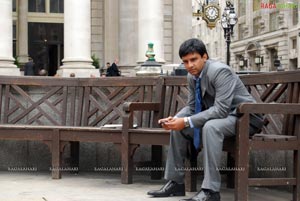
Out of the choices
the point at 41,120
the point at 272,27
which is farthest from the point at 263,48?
the point at 41,120

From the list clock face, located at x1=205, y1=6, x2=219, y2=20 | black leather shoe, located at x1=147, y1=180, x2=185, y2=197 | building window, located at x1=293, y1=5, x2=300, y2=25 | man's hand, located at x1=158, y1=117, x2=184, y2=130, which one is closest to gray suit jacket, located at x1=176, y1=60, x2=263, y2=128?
man's hand, located at x1=158, y1=117, x2=184, y2=130

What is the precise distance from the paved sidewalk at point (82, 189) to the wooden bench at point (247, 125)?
307 mm

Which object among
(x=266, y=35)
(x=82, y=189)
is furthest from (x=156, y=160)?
(x=266, y=35)

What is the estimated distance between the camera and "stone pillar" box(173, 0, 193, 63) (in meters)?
24.4

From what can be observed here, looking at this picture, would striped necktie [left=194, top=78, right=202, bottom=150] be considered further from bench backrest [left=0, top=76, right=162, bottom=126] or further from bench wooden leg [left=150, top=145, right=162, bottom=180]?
bench backrest [left=0, top=76, right=162, bottom=126]

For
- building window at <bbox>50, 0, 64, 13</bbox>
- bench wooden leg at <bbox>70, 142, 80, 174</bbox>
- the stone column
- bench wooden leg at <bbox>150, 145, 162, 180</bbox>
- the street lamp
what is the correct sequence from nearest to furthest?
bench wooden leg at <bbox>150, 145, 162, 180</bbox>, bench wooden leg at <bbox>70, 142, 80, 174</bbox>, the stone column, building window at <bbox>50, 0, 64, 13</bbox>, the street lamp

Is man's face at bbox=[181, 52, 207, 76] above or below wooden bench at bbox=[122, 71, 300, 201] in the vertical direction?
above

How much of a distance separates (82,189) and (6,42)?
11098 mm

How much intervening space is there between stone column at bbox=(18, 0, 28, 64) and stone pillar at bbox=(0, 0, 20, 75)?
8.12 metres

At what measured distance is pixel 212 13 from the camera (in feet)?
129

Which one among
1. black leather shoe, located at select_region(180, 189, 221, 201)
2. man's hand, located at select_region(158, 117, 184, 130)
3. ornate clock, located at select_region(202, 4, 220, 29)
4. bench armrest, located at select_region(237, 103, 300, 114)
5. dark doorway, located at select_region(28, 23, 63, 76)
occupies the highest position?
ornate clock, located at select_region(202, 4, 220, 29)

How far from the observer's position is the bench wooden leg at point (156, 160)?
8.17m

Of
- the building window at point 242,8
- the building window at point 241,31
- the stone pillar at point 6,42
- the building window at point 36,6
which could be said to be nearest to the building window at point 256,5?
the building window at point 242,8

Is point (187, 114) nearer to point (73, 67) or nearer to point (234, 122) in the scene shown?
point (234, 122)
